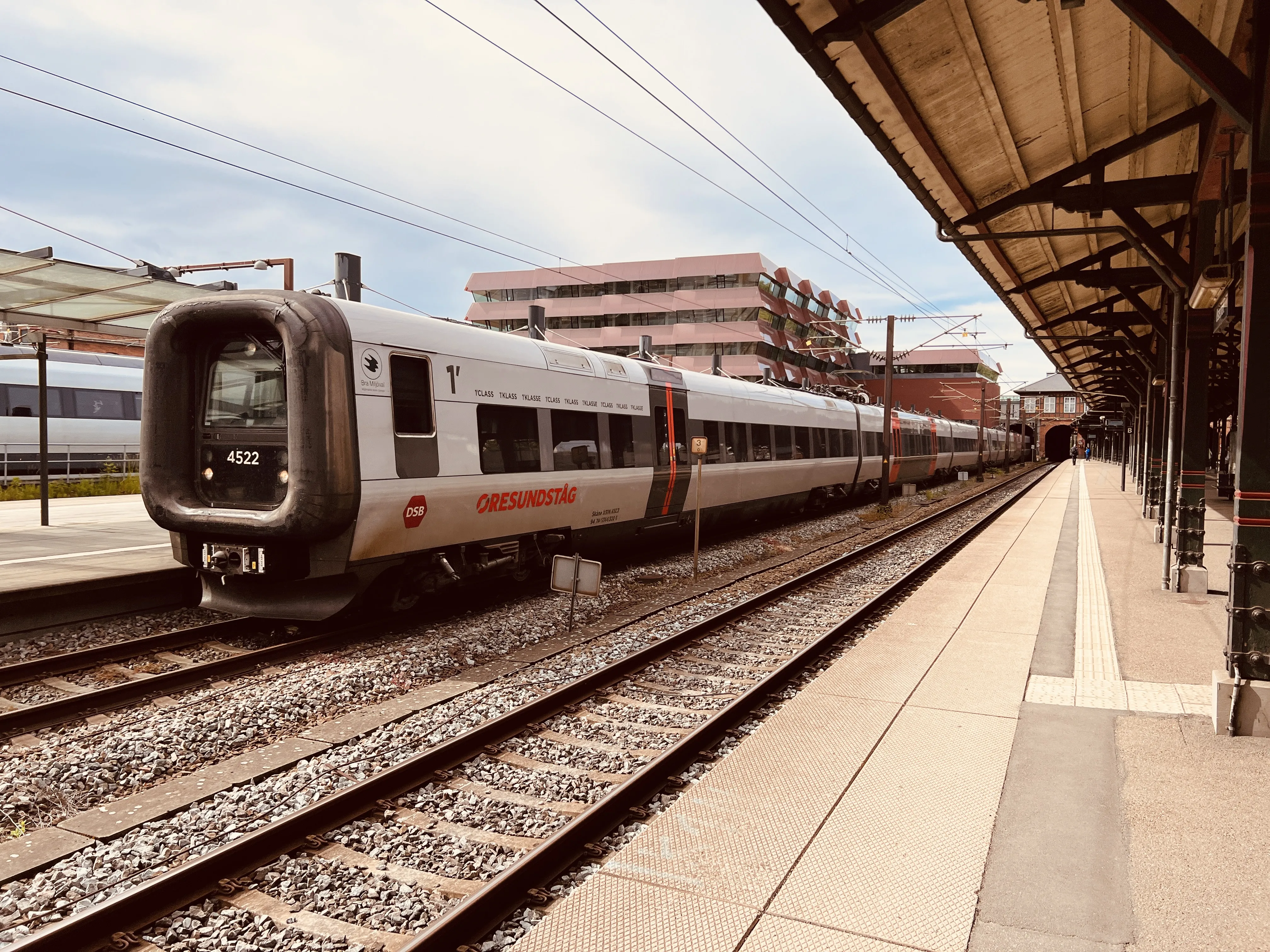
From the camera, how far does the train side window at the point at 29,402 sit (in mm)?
21062

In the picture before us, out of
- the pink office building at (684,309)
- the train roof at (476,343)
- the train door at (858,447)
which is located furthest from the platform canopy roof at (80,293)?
the pink office building at (684,309)

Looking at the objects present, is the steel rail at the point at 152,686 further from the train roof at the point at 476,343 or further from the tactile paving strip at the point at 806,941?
the tactile paving strip at the point at 806,941

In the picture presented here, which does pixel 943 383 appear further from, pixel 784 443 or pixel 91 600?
pixel 91 600

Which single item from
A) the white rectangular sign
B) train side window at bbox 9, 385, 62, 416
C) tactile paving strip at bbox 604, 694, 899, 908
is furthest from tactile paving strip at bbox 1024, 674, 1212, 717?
train side window at bbox 9, 385, 62, 416

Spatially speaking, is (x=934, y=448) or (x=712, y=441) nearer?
(x=712, y=441)

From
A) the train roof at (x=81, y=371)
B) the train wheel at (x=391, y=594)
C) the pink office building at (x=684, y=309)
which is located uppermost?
the pink office building at (x=684, y=309)

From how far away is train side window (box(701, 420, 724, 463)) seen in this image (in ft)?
46.6

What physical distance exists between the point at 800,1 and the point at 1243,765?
16.9 feet

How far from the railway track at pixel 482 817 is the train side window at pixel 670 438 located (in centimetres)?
529

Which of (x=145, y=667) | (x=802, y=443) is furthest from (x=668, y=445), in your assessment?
(x=145, y=667)

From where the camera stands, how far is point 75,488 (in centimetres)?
1916

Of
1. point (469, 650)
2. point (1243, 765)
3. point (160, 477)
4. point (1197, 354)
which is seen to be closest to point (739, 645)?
point (469, 650)

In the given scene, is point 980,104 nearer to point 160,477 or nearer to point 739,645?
point 739,645

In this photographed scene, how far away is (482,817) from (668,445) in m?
8.89
